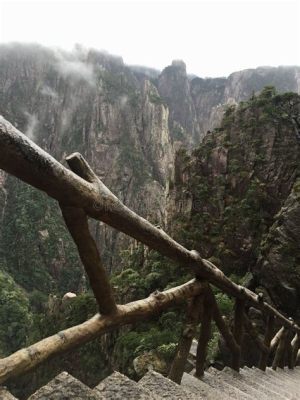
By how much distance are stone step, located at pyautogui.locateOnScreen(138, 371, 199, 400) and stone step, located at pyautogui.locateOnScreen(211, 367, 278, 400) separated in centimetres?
161

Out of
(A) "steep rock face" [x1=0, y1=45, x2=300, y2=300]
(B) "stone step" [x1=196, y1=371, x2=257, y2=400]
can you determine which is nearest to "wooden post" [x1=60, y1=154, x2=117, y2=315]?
(B) "stone step" [x1=196, y1=371, x2=257, y2=400]

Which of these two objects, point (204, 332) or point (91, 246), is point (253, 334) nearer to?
point (204, 332)

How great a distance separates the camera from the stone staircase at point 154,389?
5.31ft

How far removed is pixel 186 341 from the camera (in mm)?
3039

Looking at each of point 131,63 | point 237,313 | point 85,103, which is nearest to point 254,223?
point 237,313

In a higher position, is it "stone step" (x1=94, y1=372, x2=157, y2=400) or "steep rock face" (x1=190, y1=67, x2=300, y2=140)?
"steep rock face" (x1=190, y1=67, x2=300, y2=140)

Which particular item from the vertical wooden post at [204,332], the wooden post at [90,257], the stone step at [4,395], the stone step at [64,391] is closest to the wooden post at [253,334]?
the vertical wooden post at [204,332]

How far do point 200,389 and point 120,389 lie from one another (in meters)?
1.22

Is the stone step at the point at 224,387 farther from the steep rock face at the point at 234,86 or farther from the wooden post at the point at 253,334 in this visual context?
the steep rock face at the point at 234,86

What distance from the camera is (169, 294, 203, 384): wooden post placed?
2938 mm

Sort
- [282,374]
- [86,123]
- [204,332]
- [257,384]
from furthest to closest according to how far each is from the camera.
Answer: [86,123]
[282,374]
[257,384]
[204,332]

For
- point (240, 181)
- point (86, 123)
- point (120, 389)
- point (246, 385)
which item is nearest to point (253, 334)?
point (246, 385)

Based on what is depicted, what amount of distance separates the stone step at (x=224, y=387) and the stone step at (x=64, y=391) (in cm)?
180

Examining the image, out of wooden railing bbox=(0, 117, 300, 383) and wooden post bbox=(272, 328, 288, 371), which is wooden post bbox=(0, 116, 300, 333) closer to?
wooden railing bbox=(0, 117, 300, 383)
